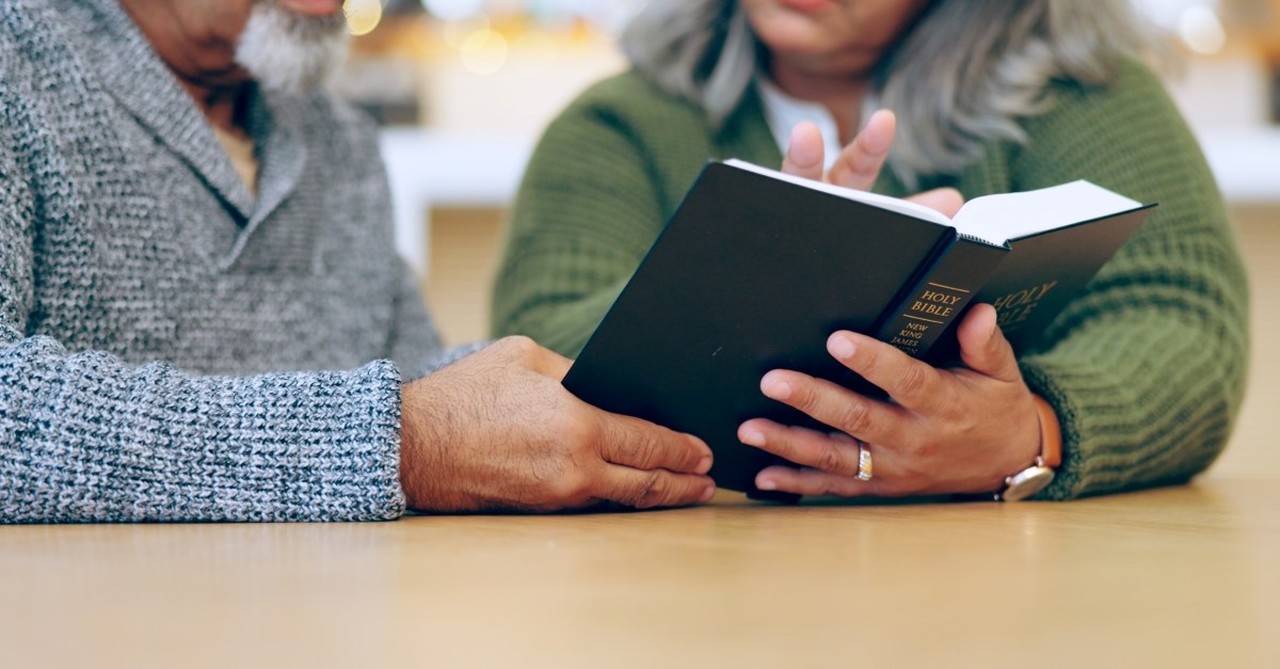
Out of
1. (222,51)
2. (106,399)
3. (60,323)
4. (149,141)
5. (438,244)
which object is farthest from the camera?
(438,244)

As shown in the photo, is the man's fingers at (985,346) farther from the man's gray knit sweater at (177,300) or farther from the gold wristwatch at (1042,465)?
the man's gray knit sweater at (177,300)

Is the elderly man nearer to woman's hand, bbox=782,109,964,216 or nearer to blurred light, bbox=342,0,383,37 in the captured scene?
woman's hand, bbox=782,109,964,216

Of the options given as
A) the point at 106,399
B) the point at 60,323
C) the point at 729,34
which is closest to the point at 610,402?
the point at 106,399

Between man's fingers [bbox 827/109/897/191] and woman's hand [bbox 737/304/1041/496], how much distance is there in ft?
0.66

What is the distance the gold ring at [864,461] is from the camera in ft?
2.99

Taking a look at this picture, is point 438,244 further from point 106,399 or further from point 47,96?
point 106,399

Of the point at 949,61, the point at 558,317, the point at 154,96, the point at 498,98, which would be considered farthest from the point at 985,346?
the point at 498,98

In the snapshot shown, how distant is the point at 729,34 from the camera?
1.50 meters

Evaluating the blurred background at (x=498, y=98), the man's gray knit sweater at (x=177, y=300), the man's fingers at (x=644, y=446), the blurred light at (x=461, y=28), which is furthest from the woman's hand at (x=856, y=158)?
the blurred light at (x=461, y=28)

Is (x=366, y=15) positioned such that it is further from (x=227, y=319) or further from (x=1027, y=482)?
(x=1027, y=482)

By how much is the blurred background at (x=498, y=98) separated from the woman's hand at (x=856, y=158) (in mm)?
1789

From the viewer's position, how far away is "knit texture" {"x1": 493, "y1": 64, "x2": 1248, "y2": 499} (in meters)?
1.04

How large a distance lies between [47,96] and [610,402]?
52 cm

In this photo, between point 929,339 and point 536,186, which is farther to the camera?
point 536,186
